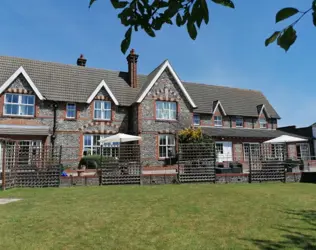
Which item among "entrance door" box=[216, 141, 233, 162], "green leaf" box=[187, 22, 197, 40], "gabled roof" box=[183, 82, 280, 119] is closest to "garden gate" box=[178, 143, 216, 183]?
"entrance door" box=[216, 141, 233, 162]

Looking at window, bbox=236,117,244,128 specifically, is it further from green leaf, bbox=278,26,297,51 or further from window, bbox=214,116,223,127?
green leaf, bbox=278,26,297,51

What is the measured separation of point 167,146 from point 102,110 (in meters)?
6.81

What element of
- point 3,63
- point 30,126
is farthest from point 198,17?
point 3,63

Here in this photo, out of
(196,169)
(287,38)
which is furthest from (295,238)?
(196,169)

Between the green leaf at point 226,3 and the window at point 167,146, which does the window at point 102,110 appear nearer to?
the window at point 167,146

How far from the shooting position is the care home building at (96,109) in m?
22.2

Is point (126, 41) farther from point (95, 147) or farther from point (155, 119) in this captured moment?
point (155, 119)

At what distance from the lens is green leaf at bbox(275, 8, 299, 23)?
1678 mm

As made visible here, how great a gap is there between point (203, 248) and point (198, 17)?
4.36 m

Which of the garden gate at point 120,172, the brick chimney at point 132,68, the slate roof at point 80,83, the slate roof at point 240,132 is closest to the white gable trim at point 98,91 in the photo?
the slate roof at point 80,83

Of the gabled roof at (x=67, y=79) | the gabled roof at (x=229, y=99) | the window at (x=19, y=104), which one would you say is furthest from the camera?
the gabled roof at (x=229, y=99)

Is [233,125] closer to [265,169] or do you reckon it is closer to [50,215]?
[265,169]

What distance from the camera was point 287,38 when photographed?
1815 mm

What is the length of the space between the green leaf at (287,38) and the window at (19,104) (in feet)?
77.4
